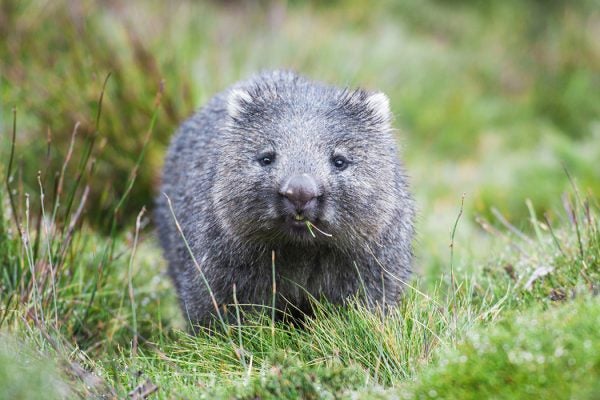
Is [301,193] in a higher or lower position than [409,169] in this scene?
higher

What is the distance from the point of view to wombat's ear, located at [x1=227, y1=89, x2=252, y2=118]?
548 centimetres

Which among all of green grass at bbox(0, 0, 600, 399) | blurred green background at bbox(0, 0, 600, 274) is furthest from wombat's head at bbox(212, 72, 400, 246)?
blurred green background at bbox(0, 0, 600, 274)

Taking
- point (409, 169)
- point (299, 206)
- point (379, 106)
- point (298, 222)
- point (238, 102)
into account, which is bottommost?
point (409, 169)

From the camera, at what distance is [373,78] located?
12758mm

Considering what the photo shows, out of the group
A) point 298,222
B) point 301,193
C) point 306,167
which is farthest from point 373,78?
point 301,193

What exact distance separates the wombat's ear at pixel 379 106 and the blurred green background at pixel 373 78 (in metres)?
0.54

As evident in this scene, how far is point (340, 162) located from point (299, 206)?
0.59m

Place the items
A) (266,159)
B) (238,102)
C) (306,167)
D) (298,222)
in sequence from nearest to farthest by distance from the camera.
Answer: (298,222) < (306,167) < (266,159) < (238,102)

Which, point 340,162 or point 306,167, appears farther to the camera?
point 340,162

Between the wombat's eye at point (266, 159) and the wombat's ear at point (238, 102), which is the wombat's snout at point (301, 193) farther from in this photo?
the wombat's ear at point (238, 102)

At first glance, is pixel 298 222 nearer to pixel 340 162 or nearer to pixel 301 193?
pixel 301 193

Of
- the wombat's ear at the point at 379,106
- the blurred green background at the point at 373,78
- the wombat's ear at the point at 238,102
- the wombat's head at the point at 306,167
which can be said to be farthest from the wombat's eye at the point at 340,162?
the blurred green background at the point at 373,78

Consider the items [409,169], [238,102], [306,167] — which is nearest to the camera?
[306,167]

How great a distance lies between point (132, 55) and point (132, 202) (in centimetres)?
165
